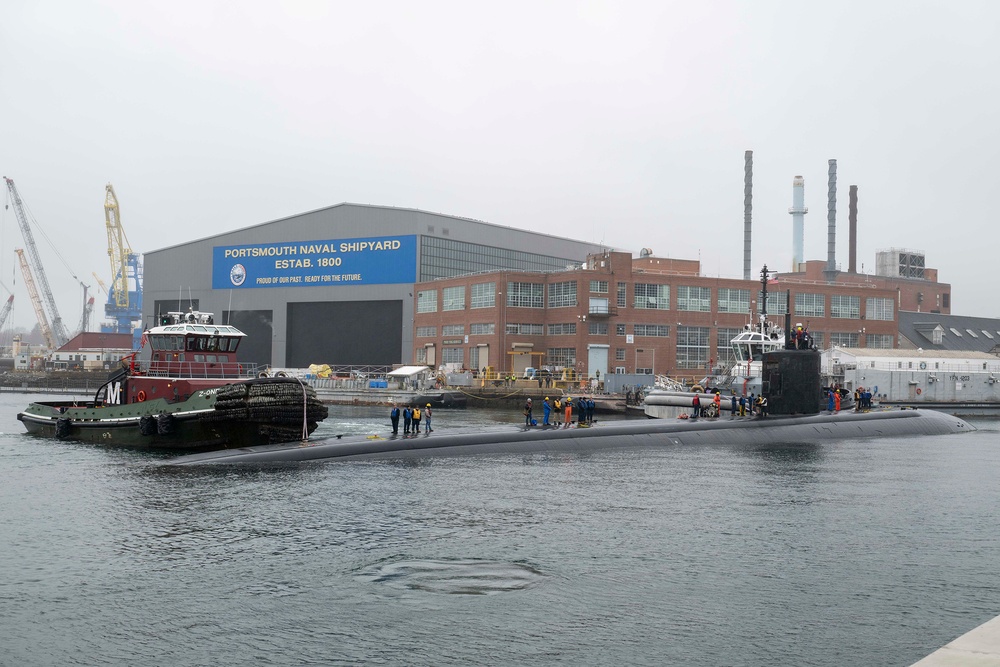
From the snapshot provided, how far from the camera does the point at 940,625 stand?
43.9 feet

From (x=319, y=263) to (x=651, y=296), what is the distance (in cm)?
3548

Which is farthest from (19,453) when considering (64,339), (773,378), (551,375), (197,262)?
(64,339)

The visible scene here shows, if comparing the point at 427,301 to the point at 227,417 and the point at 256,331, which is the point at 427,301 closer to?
the point at 256,331

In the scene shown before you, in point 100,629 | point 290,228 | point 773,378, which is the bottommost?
point 100,629

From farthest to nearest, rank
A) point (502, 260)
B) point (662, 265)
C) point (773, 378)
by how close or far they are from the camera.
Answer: point (502, 260), point (662, 265), point (773, 378)

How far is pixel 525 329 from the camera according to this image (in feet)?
261

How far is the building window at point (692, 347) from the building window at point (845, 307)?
13728 millimetres

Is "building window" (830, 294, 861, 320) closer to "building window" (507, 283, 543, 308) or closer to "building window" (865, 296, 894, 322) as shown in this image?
"building window" (865, 296, 894, 322)

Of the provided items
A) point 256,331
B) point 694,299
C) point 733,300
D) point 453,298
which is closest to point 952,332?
point 733,300

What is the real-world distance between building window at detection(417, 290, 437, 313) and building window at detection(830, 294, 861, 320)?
1435 inches

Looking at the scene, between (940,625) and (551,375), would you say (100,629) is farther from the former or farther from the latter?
(551,375)

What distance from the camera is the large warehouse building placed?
299ft

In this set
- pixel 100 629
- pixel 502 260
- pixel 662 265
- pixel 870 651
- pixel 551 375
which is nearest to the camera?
pixel 870 651

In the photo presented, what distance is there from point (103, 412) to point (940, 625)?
3084cm
